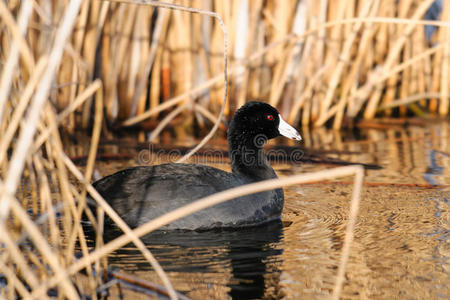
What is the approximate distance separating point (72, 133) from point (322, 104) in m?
2.37

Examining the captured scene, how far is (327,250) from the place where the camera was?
10.3 ft

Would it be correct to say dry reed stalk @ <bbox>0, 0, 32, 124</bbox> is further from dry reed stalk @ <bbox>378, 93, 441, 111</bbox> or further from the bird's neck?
dry reed stalk @ <bbox>378, 93, 441, 111</bbox>

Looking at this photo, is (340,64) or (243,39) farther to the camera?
(243,39)

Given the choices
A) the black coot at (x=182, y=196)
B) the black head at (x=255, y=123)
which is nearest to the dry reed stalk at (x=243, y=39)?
the black head at (x=255, y=123)

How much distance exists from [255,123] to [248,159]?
0.75 ft

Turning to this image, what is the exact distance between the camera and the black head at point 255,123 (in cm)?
413

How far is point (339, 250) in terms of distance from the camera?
313 cm

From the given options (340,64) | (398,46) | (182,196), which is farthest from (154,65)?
(182,196)

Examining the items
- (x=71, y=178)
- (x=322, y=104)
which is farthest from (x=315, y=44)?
(x=71, y=178)

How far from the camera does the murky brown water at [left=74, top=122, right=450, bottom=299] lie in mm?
2629

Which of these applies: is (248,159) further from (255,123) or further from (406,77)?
(406,77)

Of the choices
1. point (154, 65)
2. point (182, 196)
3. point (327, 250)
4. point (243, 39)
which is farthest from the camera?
point (154, 65)

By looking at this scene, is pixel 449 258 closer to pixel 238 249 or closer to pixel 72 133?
pixel 238 249

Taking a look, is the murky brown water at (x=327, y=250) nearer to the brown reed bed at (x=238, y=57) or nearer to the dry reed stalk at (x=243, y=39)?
the brown reed bed at (x=238, y=57)
